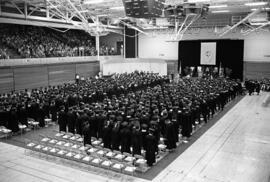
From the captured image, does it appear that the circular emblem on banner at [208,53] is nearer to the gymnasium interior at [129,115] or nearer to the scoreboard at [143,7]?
the gymnasium interior at [129,115]

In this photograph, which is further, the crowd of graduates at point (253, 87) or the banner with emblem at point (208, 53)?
the banner with emblem at point (208, 53)

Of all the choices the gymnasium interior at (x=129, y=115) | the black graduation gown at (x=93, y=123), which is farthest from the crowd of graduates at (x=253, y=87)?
the black graduation gown at (x=93, y=123)

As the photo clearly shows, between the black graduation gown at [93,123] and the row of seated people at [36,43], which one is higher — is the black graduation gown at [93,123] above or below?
below

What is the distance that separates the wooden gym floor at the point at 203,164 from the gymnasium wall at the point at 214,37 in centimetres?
1845

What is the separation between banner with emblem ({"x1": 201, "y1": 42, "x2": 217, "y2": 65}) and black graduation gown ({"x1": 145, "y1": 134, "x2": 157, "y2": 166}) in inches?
1210

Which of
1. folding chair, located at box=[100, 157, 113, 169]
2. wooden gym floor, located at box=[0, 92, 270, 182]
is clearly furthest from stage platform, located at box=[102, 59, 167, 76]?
folding chair, located at box=[100, 157, 113, 169]

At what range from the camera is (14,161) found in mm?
11789

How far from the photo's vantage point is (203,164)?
37.2 feet

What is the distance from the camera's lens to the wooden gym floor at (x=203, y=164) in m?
10.2

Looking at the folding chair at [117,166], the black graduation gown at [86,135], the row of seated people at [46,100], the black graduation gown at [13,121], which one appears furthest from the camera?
the row of seated people at [46,100]

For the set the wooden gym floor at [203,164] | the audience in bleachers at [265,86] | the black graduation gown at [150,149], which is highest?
the audience in bleachers at [265,86]

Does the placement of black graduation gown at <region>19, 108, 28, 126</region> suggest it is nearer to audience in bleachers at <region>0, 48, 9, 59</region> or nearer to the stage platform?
audience in bleachers at <region>0, 48, 9, 59</region>

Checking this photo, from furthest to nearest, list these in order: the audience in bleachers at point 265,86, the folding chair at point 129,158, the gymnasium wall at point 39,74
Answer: the audience in bleachers at point 265,86 → the gymnasium wall at point 39,74 → the folding chair at point 129,158

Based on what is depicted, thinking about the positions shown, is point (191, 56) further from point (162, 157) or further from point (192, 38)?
point (162, 157)
